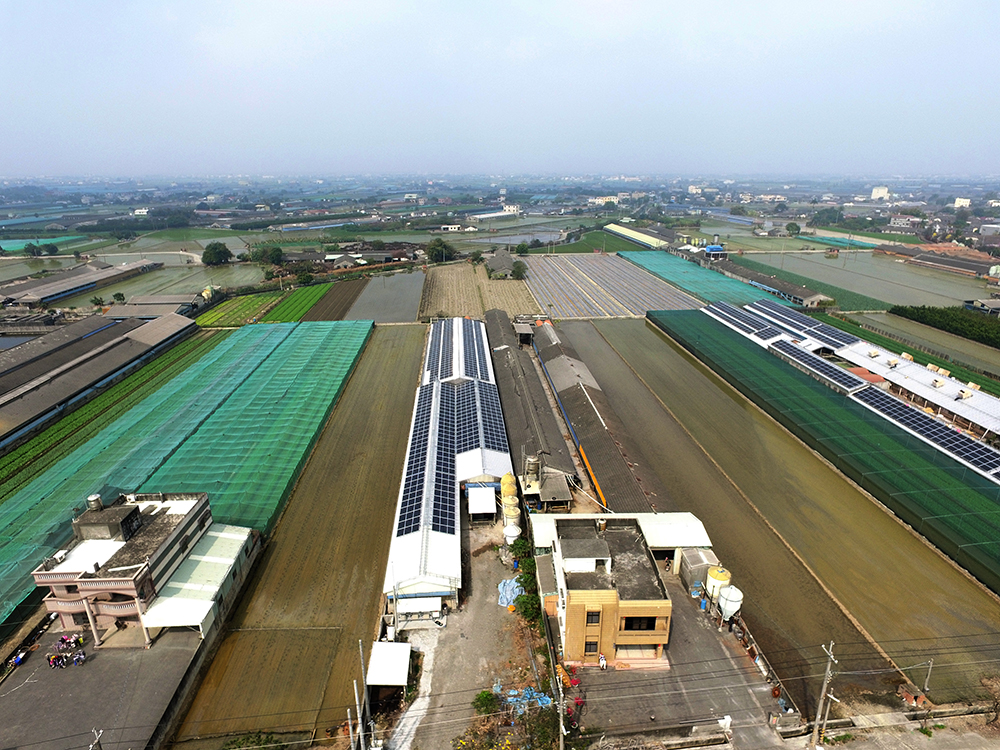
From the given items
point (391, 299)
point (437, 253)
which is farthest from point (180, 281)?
point (437, 253)

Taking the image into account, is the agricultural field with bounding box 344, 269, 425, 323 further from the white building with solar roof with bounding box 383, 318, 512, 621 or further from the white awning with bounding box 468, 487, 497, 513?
the white awning with bounding box 468, 487, 497, 513

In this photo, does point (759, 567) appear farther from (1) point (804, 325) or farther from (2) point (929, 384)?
(1) point (804, 325)

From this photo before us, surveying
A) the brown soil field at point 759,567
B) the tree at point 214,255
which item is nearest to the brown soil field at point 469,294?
the brown soil field at point 759,567

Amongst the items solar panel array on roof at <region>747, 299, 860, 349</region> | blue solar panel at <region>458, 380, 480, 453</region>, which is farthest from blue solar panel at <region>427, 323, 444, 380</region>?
solar panel array on roof at <region>747, 299, 860, 349</region>

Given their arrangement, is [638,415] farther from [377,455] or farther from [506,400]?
[377,455]

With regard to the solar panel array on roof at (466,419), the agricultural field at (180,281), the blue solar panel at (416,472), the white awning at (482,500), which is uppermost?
the agricultural field at (180,281)

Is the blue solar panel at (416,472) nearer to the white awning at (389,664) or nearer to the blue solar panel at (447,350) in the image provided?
the blue solar panel at (447,350)

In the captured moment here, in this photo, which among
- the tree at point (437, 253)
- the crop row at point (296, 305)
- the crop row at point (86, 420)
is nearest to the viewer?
the crop row at point (86, 420)

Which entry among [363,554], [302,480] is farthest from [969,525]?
[302,480]
